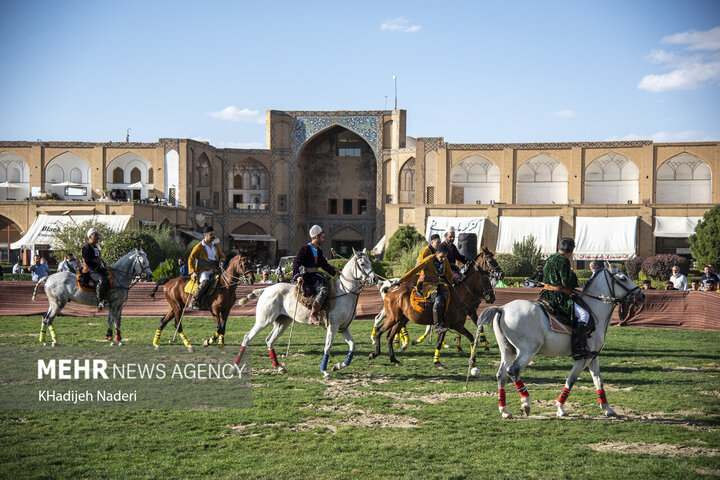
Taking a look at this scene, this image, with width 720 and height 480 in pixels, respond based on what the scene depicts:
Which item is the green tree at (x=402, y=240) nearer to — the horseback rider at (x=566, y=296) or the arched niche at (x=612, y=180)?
the arched niche at (x=612, y=180)

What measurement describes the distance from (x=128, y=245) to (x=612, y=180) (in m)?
28.7

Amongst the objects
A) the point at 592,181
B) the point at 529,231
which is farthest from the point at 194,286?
the point at 592,181

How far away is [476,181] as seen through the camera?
42.3 m

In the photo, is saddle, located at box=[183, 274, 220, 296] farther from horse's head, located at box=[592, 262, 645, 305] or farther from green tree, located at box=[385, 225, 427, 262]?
green tree, located at box=[385, 225, 427, 262]

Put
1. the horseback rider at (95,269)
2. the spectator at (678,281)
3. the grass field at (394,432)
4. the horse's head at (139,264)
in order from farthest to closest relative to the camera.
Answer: the spectator at (678,281), the horse's head at (139,264), the horseback rider at (95,269), the grass field at (394,432)

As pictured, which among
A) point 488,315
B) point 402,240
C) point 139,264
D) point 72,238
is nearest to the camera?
point 488,315

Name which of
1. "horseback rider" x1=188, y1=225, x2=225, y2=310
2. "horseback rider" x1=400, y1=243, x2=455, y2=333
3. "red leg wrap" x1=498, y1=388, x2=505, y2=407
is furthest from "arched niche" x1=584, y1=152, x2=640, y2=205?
"red leg wrap" x1=498, y1=388, x2=505, y2=407

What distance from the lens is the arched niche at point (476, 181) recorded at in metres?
42.2

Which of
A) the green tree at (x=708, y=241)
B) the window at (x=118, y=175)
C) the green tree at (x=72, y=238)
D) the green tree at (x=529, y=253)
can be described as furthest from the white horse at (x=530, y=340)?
the window at (x=118, y=175)

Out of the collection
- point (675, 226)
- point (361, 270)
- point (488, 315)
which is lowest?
point (488, 315)

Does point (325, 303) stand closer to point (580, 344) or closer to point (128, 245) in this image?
point (580, 344)

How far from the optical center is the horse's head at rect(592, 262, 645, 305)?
7.68 metres

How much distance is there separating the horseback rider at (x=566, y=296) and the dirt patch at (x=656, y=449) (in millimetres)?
1224

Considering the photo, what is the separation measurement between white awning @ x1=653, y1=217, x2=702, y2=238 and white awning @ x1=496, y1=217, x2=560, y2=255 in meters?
5.21
